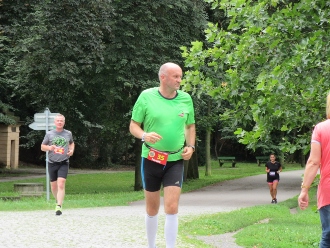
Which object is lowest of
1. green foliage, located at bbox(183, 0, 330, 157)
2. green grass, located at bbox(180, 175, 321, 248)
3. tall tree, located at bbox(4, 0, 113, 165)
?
green grass, located at bbox(180, 175, 321, 248)

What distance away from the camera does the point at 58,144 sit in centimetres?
1658

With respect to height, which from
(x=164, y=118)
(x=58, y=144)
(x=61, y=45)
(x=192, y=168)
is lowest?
(x=192, y=168)

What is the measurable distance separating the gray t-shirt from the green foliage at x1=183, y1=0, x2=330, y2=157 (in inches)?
125

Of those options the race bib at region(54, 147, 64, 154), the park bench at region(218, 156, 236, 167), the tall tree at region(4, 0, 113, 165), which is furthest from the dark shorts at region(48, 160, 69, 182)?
the park bench at region(218, 156, 236, 167)

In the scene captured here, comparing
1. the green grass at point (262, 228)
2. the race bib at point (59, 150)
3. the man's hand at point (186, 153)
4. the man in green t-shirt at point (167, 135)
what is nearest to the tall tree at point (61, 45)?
the green grass at point (262, 228)

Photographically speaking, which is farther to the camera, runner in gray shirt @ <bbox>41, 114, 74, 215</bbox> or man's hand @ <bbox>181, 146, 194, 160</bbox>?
runner in gray shirt @ <bbox>41, 114, 74, 215</bbox>

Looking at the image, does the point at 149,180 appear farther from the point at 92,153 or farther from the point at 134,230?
the point at 92,153

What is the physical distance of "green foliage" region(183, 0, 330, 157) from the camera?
1474 cm

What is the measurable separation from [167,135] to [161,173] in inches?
16.7

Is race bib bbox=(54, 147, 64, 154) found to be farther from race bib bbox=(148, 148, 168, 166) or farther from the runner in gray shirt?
race bib bbox=(148, 148, 168, 166)

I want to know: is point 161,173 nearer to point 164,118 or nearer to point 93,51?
point 164,118

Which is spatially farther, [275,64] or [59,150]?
[59,150]

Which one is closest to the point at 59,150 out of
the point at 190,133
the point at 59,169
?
the point at 59,169

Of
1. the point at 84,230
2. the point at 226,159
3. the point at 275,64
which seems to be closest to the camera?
the point at 84,230
